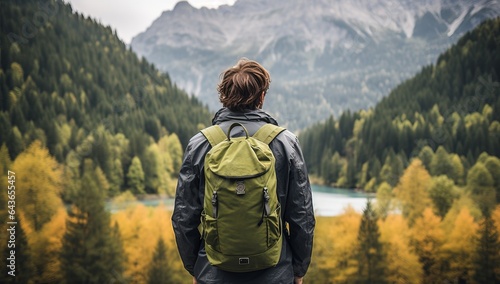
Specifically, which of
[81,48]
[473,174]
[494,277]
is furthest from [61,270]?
[81,48]

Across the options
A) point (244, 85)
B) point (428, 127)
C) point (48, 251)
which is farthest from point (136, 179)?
point (244, 85)

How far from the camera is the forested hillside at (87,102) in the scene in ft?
382

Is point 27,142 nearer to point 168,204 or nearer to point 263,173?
point 168,204

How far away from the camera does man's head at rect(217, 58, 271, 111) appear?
4465 millimetres

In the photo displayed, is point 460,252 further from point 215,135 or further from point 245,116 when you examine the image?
point 215,135

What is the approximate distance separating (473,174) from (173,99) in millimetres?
113063

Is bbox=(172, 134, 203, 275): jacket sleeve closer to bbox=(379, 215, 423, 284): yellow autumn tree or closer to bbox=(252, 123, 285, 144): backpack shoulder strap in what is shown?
bbox=(252, 123, 285, 144): backpack shoulder strap

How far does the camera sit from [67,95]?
490 ft

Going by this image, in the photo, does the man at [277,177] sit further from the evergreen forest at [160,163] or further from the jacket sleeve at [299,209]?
the evergreen forest at [160,163]

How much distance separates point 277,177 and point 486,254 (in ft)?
226

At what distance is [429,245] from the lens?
69125 mm

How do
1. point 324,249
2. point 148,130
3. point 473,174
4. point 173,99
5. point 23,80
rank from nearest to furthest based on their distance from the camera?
point 324,249
point 473,174
point 23,80
point 148,130
point 173,99

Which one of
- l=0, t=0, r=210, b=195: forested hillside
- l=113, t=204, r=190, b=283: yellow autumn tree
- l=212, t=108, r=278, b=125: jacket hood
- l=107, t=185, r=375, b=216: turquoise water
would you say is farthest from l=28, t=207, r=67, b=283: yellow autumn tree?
l=212, t=108, r=278, b=125: jacket hood

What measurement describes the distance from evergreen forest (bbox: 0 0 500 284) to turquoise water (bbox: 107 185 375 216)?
2.60m
